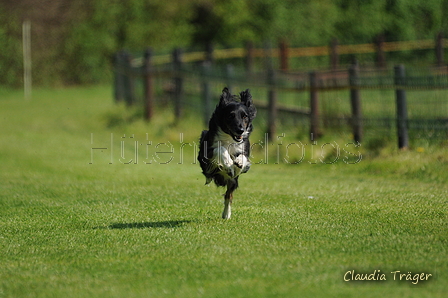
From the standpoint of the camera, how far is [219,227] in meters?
7.90

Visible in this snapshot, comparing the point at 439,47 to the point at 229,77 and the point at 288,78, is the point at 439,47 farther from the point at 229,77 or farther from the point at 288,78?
the point at 229,77

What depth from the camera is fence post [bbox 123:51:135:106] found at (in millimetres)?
25531

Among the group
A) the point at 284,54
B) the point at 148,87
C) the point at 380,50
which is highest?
the point at 380,50

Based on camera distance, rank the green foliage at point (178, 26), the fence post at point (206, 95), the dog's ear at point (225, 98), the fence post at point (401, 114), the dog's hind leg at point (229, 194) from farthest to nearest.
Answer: the green foliage at point (178, 26) → the fence post at point (206, 95) → the fence post at point (401, 114) → the dog's ear at point (225, 98) → the dog's hind leg at point (229, 194)

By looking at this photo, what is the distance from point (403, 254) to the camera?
6.30m

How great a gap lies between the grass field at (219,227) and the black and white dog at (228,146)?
1.60 ft

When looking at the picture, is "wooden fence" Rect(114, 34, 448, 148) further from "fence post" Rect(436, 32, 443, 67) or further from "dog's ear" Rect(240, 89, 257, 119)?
"dog's ear" Rect(240, 89, 257, 119)

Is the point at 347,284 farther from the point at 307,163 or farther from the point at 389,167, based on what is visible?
the point at 307,163

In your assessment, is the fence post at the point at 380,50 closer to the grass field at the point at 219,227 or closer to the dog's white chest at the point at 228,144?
the grass field at the point at 219,227

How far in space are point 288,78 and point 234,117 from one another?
1379 centimetres

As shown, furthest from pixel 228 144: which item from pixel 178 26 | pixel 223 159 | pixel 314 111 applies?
pixel 178 26

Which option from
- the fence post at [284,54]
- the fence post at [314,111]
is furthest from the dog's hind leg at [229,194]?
the fence post at [284,54]

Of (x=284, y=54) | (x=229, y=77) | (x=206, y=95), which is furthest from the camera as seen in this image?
(x=284, y=54)

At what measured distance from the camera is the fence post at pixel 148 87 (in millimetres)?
22703
